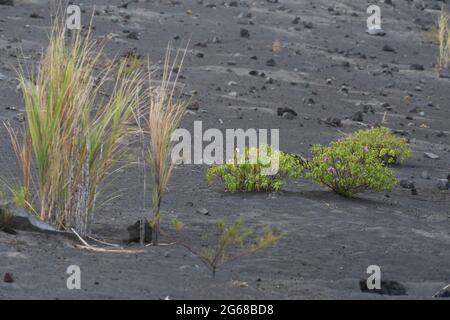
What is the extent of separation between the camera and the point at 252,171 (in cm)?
817

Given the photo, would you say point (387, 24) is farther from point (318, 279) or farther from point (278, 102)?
point (318, 279)

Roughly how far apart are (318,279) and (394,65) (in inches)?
472

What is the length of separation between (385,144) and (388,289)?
4642 millimetres

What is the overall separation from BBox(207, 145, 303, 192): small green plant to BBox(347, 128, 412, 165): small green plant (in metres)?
1.70

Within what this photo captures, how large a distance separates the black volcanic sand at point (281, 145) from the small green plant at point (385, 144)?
16 centimetres

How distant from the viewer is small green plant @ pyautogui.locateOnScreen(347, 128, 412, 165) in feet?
32.8

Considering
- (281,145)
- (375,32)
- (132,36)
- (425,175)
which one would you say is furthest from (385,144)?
(375,32)

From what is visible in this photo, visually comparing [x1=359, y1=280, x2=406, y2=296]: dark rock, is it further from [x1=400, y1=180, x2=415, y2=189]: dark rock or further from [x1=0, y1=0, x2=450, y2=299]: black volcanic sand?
[x1=400, y1=180, x2=415, y2=189]: dark rock

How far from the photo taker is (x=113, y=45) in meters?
15.4

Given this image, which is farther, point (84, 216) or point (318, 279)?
point (84, 216)

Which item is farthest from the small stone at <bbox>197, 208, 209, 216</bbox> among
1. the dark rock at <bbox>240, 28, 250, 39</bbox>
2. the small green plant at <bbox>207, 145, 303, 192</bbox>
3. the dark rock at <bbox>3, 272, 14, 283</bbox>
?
the dark rock at <bbox>240, 28, 250, 39</bbox>

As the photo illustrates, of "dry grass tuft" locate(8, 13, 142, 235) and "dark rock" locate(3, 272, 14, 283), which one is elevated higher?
"dry grass tuft" locate(8, 13, 142, 235)
